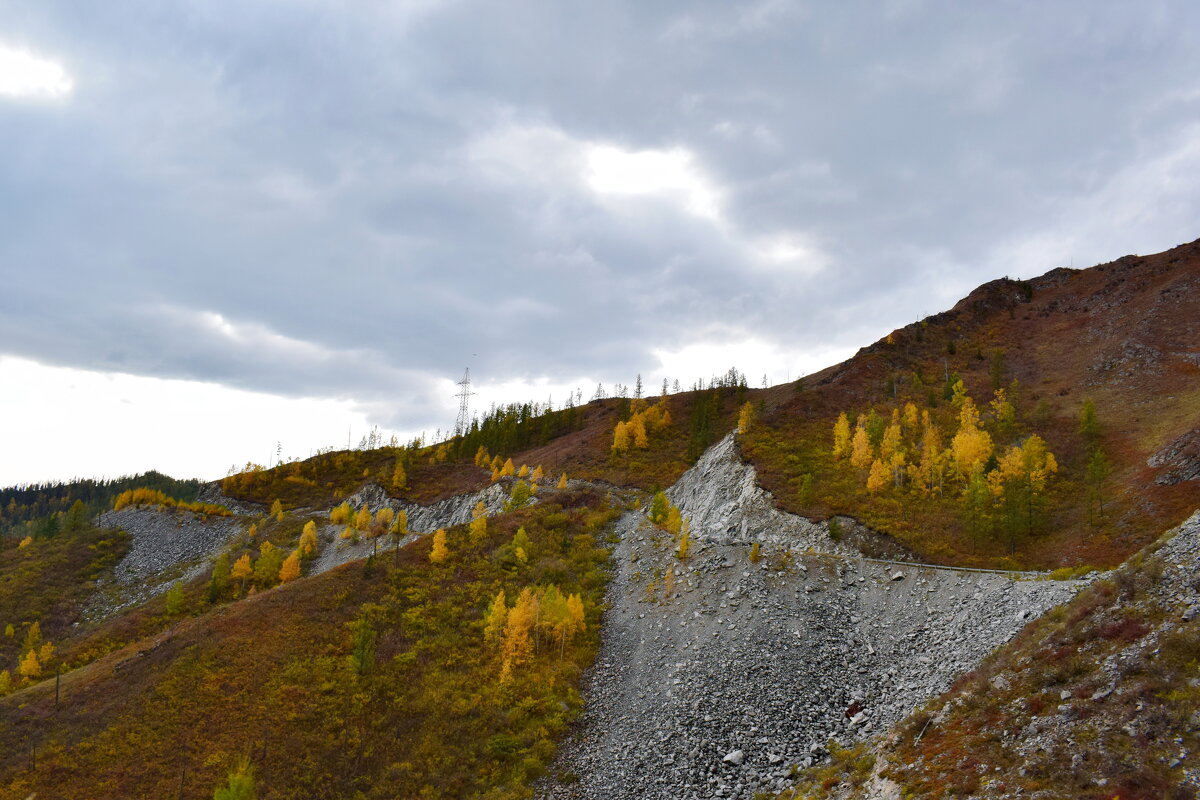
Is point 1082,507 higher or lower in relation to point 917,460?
lower

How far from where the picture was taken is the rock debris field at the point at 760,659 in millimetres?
33406

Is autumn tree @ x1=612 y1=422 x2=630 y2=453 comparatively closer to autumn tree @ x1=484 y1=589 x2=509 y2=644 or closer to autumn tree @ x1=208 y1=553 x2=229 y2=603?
autumn tree @ x1=208 y1=553 x2=229 y2=603

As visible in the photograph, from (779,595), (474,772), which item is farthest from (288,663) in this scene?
(779,595)

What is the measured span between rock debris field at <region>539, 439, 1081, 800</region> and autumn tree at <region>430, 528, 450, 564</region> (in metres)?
22.3

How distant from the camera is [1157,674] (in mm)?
20359

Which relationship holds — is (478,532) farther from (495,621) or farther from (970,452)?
(970,452)

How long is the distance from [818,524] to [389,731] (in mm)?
48086

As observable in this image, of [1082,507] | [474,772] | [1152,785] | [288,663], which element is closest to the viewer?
[1152,785]

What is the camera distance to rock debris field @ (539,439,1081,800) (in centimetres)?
3341

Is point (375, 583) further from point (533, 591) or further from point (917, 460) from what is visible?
point (917, 460)

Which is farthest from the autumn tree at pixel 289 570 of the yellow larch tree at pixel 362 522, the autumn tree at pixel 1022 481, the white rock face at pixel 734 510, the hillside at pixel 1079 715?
the autumn tree at pixel 1022 481

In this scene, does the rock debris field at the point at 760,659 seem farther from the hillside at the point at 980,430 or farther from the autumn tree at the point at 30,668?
the autumn tree at the point at 30,668

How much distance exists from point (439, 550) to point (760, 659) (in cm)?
4216

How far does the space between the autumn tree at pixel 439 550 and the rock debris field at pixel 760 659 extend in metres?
22.3
